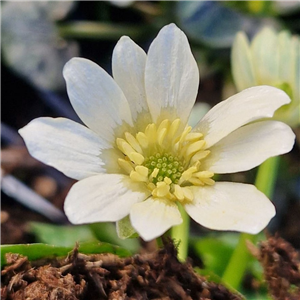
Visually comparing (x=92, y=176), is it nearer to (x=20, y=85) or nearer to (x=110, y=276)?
(x=110, y=276)

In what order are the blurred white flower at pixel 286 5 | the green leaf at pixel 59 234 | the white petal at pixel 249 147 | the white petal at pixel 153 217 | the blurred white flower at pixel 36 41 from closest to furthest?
the white petal at pixel 153 217 < the white petal at pixel 249 147 < the green leaf at pixel 59 234 < the blurred white flower at pixel 36 41 < the blurred white flower at pixel 286 5

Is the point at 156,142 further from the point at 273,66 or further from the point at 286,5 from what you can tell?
the point at 286,5

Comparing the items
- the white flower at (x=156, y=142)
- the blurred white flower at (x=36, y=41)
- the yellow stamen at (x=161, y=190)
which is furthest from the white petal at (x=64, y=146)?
the blurred white flower at (x=36, y=41)

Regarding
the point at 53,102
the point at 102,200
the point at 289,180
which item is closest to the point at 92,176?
the point at 102,200

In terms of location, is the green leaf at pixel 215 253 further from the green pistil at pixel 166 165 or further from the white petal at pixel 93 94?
the white petal at pixel 93 94

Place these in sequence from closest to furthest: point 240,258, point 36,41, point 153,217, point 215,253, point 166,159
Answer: point 153,217 → point 166,159 → point 240,258 → point 215,253 → point 36,41

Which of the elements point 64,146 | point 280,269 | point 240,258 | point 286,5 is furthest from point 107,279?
point 286,5
